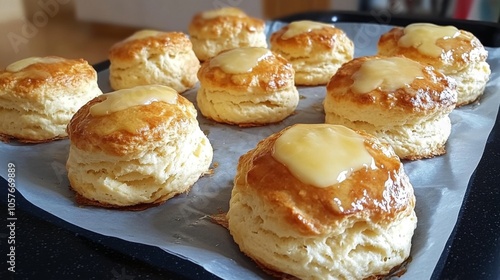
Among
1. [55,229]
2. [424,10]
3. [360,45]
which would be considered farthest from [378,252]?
[424,10]

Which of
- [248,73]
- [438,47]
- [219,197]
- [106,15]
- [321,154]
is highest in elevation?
[321,154]

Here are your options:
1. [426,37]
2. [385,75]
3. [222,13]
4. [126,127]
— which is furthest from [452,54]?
[126,127]

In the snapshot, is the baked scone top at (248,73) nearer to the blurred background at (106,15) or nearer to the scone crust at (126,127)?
the scone crust at (126,127)

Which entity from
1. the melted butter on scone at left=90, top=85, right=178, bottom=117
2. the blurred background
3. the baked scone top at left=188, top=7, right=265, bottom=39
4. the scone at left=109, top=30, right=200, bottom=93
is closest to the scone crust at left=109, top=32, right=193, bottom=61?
the scone at left=109, top=30, right=200, bottom=93

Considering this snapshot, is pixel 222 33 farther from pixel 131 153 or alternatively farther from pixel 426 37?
pixel 131 153

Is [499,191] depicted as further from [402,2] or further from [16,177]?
[402,2]

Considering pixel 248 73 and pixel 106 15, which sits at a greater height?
pixel 248 73
